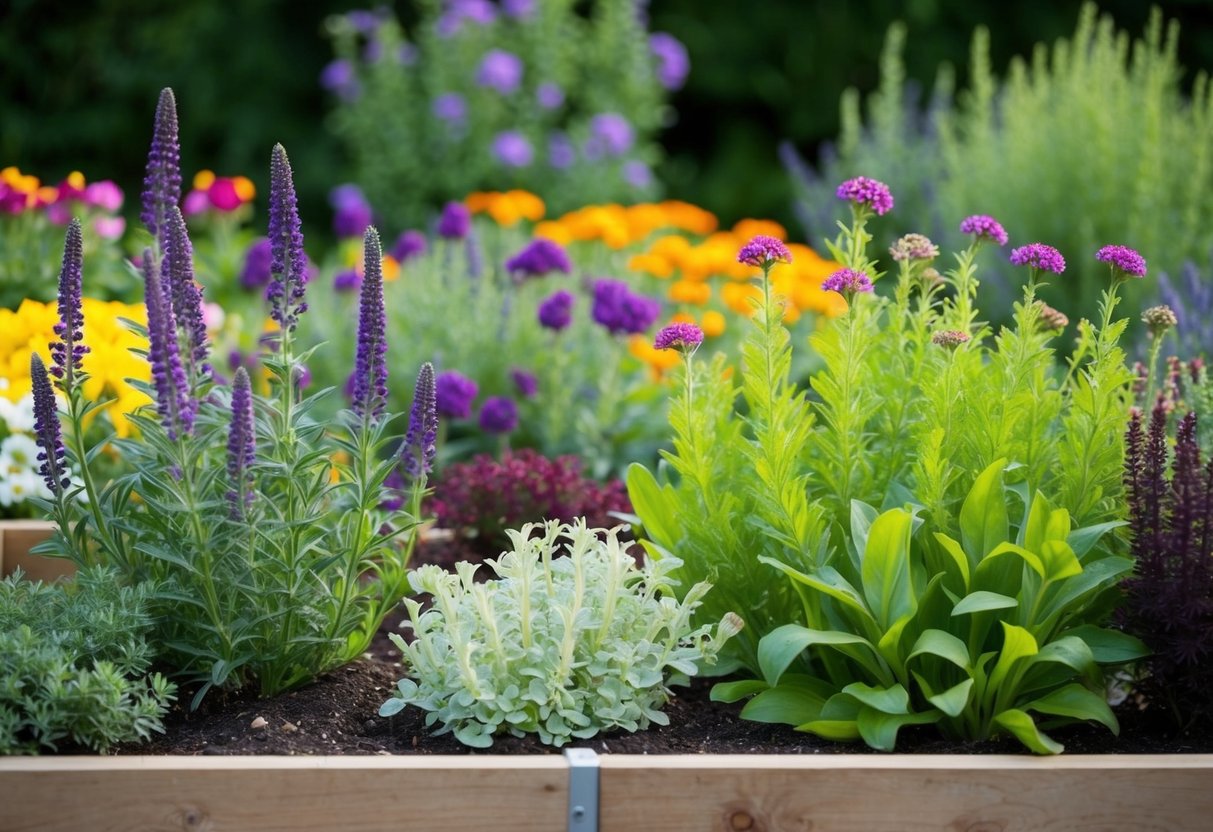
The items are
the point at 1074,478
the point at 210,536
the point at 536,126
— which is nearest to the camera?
the point at 210,536

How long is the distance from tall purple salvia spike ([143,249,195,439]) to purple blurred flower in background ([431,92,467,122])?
5.32m

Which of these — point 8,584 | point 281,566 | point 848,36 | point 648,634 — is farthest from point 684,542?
point 848,36

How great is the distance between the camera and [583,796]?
79.4 inches

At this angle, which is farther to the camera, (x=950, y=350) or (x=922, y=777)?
(x=950, y=350)

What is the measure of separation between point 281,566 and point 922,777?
1.13 metres

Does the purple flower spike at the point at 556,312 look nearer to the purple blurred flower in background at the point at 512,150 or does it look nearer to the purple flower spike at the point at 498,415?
the purple flower spike at the point at 498,415

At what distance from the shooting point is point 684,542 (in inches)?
100

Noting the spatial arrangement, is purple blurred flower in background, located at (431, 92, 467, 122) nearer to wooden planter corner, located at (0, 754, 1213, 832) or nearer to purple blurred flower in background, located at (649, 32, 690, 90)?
purple blurred flower in background, located at (649, 32, 690, 90)

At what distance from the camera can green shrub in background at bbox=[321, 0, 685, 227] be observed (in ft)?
23.9

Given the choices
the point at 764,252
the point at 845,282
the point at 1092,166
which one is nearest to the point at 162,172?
the point at 764,252

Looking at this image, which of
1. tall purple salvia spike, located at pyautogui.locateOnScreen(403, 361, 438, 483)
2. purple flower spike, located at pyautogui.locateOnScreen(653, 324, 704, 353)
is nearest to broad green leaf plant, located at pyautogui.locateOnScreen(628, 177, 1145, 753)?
purple flower spike, located at pyautogui.locateOnScreen(653, 324, 704, 353)

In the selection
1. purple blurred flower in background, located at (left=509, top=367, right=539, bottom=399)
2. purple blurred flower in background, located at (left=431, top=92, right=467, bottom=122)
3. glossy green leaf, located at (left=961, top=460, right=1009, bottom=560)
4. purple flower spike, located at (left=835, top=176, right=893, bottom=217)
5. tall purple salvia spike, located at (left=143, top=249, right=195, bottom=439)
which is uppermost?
purple blurred flower in background, located at (left=431, top=92, right=467, bottom=122)

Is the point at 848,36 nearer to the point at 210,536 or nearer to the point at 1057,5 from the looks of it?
the point at 1057,5

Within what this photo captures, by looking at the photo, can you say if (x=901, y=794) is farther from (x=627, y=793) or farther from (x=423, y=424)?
(x=423, y=424)
